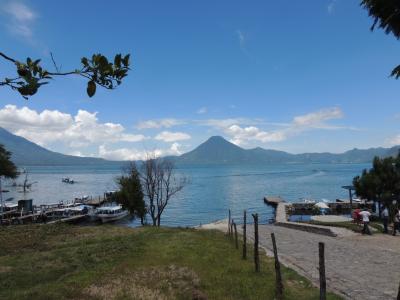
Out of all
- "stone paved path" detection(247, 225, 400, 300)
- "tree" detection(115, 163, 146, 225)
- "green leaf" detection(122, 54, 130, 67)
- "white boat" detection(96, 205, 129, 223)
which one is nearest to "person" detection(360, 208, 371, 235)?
"stone paved path" detection(247, 225, 400, 300)

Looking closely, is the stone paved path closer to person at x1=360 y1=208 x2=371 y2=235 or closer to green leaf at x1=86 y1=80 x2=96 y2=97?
person at x1=360 y1=208 x2=371 y2=235

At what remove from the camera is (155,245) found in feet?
77.6

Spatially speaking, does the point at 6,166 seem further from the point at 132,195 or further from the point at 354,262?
the point at 354,262

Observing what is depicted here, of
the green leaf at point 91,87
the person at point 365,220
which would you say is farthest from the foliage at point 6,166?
the green leaf at point 91,87

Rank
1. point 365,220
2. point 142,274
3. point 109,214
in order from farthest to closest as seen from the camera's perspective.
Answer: point 109,214 → point 365,220 → point 142,274

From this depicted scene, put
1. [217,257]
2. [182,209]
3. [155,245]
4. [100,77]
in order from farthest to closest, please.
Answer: [182,209] → [155,245] → [217,257] → [100,77]

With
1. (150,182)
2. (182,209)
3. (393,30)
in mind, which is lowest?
(182,209)

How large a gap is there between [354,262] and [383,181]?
2563 centimetres

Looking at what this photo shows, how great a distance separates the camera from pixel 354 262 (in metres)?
19.1

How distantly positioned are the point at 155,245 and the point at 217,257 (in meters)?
5.14

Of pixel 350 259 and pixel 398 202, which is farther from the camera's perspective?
pixel 398 202

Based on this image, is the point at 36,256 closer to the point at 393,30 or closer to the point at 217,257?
→ the point at 217,257

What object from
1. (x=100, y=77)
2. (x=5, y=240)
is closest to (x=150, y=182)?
(x=5, y=240)

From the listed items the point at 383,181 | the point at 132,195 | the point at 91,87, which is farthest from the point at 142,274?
the point at 132,195
